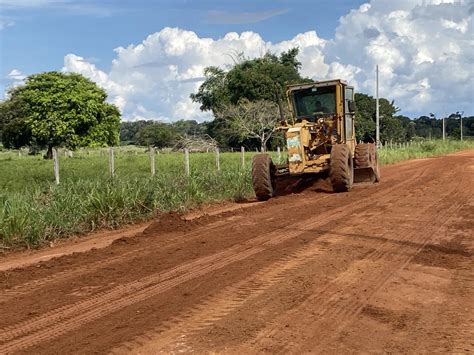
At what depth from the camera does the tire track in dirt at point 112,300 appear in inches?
199

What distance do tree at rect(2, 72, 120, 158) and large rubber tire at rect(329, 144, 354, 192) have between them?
39093 mm

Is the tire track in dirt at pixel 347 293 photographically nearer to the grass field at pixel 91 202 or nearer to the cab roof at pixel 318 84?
the grass field at pixel 91 202

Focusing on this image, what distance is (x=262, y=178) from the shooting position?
15.1 metres

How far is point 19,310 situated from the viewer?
5840 millimetres

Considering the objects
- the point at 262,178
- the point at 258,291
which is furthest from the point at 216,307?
the point at 262,178

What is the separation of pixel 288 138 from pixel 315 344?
35.0 ft

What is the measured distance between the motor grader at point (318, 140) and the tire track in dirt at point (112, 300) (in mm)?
6149

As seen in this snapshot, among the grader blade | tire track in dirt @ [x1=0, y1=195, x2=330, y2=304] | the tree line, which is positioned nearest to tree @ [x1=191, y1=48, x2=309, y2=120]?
the tree line

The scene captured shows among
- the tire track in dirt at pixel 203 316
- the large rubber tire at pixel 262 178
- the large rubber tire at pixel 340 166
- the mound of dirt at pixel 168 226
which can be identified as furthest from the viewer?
the large rubber tire at pixel 262 178

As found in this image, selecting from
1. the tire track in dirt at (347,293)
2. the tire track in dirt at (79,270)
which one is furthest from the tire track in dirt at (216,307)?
the tire track in dirt at (79,270)

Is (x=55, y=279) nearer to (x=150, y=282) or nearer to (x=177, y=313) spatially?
(x=150, y=282)

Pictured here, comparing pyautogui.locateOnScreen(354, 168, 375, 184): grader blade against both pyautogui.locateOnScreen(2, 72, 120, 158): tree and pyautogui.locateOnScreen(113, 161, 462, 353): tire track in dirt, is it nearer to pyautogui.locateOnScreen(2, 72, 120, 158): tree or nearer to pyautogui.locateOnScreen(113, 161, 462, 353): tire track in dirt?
pyautogui.locateOnScreen(113, 161, 462, 353): tire track in dirt

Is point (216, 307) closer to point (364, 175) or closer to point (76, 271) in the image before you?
point (76, 271)

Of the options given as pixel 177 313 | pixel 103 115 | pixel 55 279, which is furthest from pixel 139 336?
pixel 103 115
